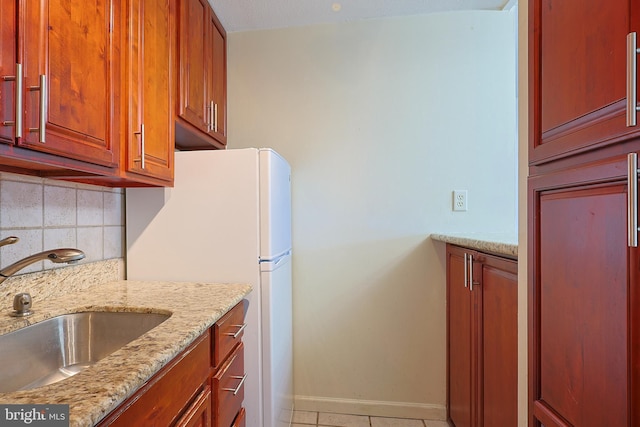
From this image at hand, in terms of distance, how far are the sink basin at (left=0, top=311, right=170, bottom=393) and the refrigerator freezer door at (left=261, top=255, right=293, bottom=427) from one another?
0.49 m

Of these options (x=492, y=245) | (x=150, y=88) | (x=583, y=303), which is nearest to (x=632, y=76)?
(x=583, y=303)

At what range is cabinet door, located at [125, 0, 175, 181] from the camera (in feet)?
3.50

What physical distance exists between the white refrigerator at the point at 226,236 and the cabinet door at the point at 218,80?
1.47 feet

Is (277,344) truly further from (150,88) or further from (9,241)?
(150,88)

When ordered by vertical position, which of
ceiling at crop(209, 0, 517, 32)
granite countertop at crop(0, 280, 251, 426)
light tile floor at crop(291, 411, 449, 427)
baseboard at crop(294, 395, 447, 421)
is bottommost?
light tile floor at crop(291, 411, 449, 427)

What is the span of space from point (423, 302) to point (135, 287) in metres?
1.53

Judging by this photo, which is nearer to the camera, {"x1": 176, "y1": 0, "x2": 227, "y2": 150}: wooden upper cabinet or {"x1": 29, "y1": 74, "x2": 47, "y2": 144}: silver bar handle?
{"x1": 29, "y1": 74, "x2": 47, "y2": 144}: silver bar handle

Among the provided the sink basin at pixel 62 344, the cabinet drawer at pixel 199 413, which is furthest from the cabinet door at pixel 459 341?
the sink basin at pixel 62 344

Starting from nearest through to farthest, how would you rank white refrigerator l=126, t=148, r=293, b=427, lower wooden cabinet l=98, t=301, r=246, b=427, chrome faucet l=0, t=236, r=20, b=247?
lower wooden cabinet l=98, t=301, r=246, b=427 < chrome faucet l=0, t=236, r=20, b=247 < white refrigerator l=126, t=148, r=293, b=427

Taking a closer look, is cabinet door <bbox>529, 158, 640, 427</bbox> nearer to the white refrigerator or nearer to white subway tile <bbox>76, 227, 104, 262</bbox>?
the white refrigerator

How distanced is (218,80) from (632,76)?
1830 millimetres

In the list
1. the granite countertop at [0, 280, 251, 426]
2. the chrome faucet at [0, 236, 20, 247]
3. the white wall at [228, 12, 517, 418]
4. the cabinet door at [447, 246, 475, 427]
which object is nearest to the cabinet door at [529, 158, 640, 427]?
the cabinet door at [447, 246, 475, 427]

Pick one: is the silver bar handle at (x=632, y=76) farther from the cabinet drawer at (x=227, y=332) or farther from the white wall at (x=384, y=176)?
the white wall at (x=384, y=176)

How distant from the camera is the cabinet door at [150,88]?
3.50 ft
